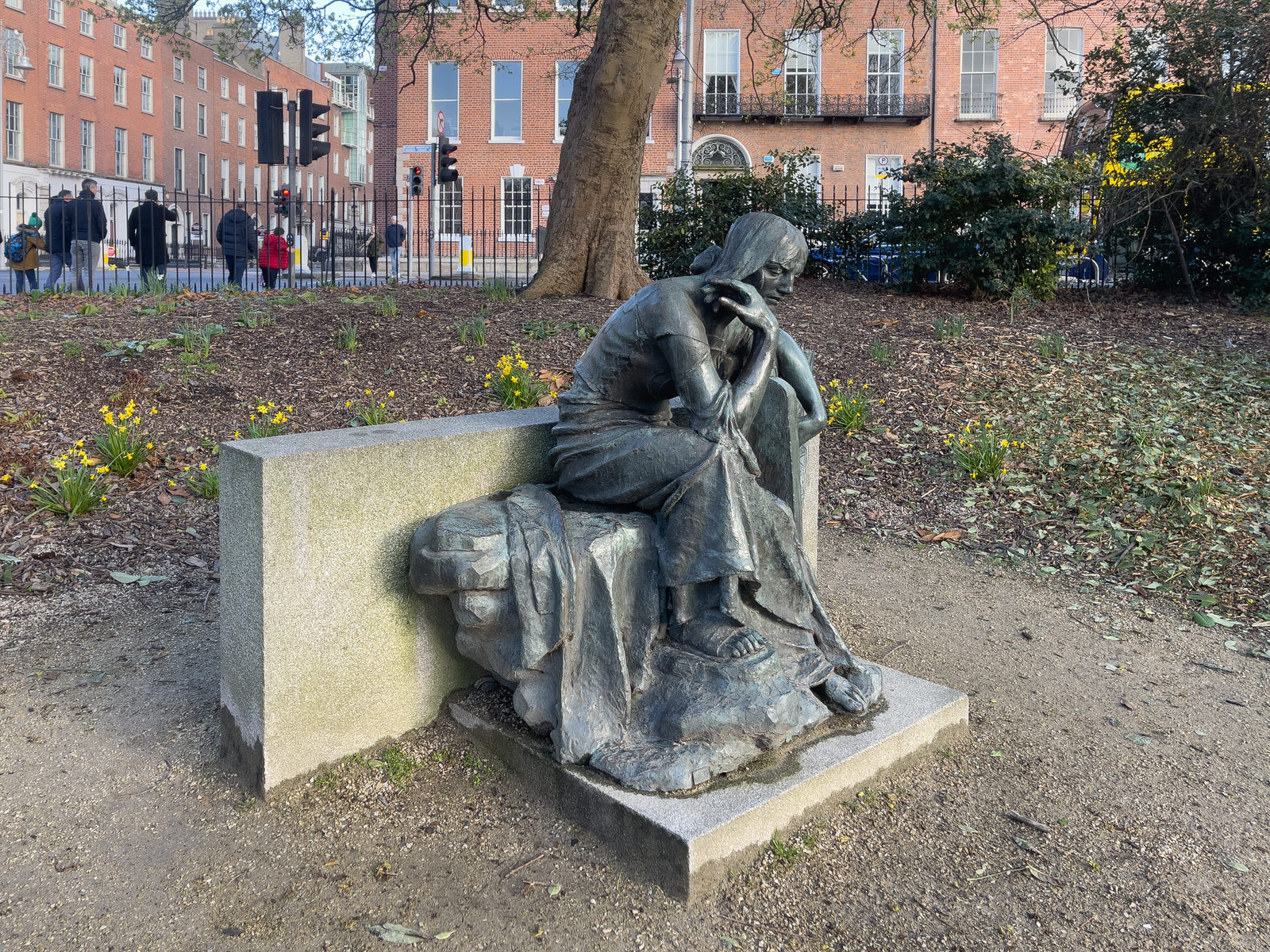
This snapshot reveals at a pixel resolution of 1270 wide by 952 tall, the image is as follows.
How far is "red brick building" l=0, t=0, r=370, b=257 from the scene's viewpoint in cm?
3631

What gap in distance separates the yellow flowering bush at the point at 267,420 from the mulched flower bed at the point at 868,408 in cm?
4

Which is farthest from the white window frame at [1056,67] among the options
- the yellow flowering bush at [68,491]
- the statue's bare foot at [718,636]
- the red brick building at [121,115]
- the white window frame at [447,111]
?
the statue's bare foot at [718,636]

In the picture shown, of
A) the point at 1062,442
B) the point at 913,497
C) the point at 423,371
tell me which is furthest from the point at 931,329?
the point at 423,371

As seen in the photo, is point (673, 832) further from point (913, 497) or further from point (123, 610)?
point (913, 497)

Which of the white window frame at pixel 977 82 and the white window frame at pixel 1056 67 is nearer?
the white window frame at pixel 1056 67

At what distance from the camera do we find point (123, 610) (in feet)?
15.7

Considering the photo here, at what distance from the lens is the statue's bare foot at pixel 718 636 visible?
3383 millimetres

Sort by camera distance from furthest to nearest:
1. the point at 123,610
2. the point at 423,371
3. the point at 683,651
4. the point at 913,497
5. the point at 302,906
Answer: the point at 423,371 → the point at 913,497 → the point at 123,610 → the point at 683,651 → the point at 302,906

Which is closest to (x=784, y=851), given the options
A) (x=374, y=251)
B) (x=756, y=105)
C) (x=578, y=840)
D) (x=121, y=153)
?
(x=578, y=840)

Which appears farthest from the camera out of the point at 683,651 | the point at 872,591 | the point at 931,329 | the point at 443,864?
the point at 931,329

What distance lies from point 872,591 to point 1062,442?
2672 mm

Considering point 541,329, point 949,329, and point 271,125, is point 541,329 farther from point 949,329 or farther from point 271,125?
point 271,125

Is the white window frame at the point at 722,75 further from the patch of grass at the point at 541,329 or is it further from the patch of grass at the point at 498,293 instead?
the patch of grass at the point at 541,329

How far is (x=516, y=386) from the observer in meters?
7.03
